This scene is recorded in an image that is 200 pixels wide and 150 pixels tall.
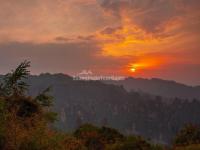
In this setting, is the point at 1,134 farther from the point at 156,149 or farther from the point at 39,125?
the point at 156,149

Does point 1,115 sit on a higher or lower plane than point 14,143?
higher

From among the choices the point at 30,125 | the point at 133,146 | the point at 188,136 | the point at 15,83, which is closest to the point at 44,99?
the point at 15,83

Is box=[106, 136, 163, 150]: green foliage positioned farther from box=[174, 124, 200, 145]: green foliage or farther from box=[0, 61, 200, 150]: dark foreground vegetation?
box=[174, 124, 200, 145]: green foliage

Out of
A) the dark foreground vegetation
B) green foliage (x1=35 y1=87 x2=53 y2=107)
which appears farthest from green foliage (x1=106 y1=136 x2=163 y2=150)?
green foliage (x1=35 y1=87 x2=53 y2=107)

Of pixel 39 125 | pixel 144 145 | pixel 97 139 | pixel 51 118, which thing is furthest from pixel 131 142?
pixel 39 125

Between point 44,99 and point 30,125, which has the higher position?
point 44,99

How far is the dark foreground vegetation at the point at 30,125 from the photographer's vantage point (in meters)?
18.6

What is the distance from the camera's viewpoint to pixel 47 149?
18984mm

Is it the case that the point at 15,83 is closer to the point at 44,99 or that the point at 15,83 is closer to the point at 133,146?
the point at 44,99

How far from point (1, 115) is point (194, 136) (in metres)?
75.5

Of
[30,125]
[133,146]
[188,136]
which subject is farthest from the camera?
[188,136]

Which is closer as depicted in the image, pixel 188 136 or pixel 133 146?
pixel 133 146

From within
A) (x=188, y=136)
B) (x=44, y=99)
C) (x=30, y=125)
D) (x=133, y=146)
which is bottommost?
(x=188, y=136)

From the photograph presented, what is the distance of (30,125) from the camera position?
21875 mm
